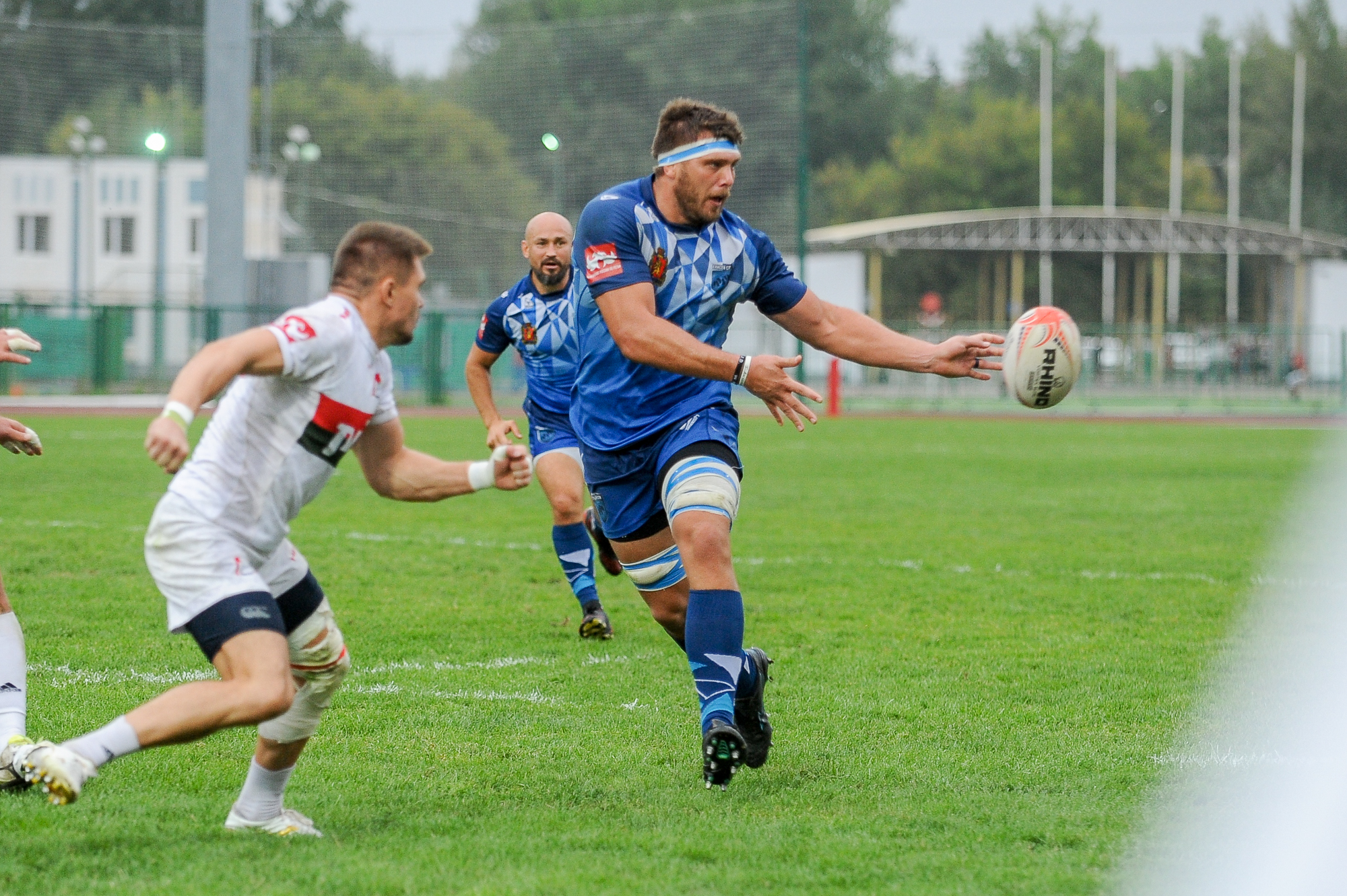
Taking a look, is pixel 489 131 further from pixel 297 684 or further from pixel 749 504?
pixel 297 684

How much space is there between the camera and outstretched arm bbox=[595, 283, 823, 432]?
4949mm

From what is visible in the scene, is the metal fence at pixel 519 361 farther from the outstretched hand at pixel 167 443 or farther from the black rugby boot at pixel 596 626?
the outstretched hand at pixel 167 443

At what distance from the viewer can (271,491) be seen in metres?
4.03

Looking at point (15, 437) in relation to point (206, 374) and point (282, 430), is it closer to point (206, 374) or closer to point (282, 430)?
point (282, 430)

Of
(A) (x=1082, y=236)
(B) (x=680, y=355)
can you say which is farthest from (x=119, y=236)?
(B) (x=680, y=355)

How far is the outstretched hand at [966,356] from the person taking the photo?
17.4 feet

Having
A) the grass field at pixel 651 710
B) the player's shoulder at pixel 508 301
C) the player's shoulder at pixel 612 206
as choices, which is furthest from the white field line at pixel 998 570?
the player's shoulder at pixel 612 206

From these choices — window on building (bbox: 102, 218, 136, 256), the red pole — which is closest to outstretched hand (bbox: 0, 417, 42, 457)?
the red pole

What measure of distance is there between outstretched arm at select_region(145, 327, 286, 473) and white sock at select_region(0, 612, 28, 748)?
1581mm

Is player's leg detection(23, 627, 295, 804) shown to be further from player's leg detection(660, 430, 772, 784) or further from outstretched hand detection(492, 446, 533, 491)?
player's leg detection(660, 430, 772, 784)

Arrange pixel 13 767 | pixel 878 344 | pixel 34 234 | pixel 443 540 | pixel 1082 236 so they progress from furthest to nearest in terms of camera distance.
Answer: pixel 1082 236 → pixel 34 234 → pixel 443 540 → pixel 878 344 → pixel 13 767

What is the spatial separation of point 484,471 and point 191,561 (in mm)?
815

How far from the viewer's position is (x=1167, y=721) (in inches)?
227

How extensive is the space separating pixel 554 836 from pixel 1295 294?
54524 mm
